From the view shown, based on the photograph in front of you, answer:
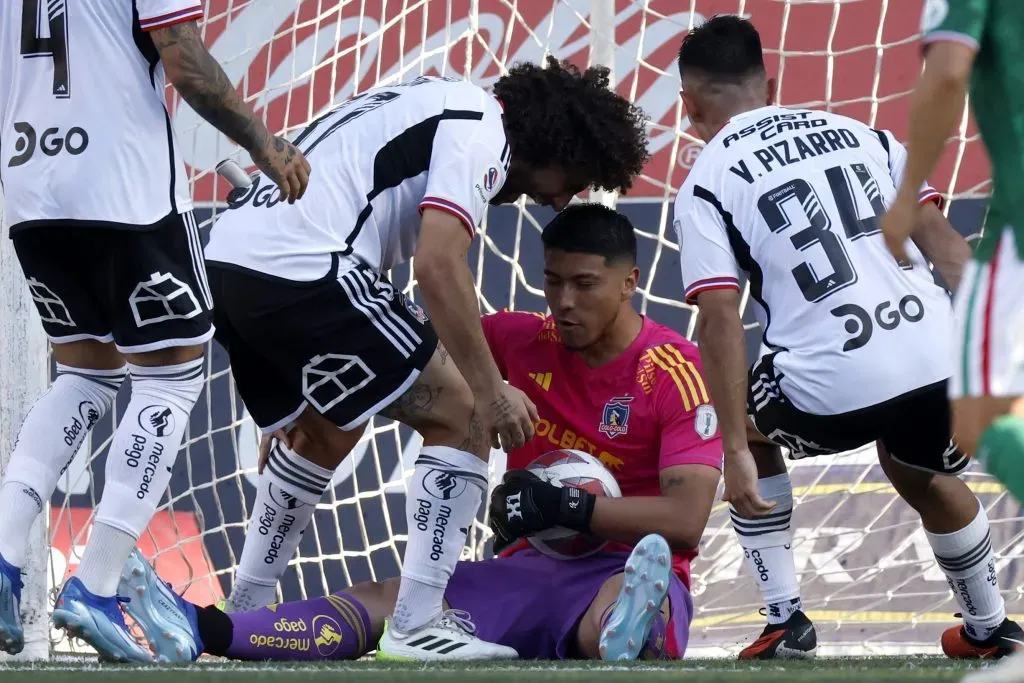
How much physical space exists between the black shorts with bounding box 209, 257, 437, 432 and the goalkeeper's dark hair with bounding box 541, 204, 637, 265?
2.03ft

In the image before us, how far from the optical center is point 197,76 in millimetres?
2615

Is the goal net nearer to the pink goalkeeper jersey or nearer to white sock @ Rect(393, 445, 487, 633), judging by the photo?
the pink goalkeeper jersey

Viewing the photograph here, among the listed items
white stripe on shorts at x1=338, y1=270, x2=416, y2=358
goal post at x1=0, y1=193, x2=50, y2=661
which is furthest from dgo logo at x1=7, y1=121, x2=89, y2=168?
goal post at x1=0, y1=193, x2=50, y2=661

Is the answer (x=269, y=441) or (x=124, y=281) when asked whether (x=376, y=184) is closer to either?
(x=124, y=281)

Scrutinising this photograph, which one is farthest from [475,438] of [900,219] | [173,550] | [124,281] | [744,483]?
[173,550]

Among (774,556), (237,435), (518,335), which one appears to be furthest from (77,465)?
(774,556)

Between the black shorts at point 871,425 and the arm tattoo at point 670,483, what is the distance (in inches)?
9.6

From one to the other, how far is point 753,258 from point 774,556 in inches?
27.3

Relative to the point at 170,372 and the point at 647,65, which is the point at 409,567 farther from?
the point at 647,65

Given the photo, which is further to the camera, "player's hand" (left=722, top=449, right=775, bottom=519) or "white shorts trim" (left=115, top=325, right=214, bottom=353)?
"player's hand" (left=722, top=449, right=775, bottom=519)

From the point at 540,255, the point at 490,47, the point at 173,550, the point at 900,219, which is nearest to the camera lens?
the point at 900,219

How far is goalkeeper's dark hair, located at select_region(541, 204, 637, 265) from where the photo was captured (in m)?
3.53

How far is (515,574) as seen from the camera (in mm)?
3328

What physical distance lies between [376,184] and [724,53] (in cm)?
91
